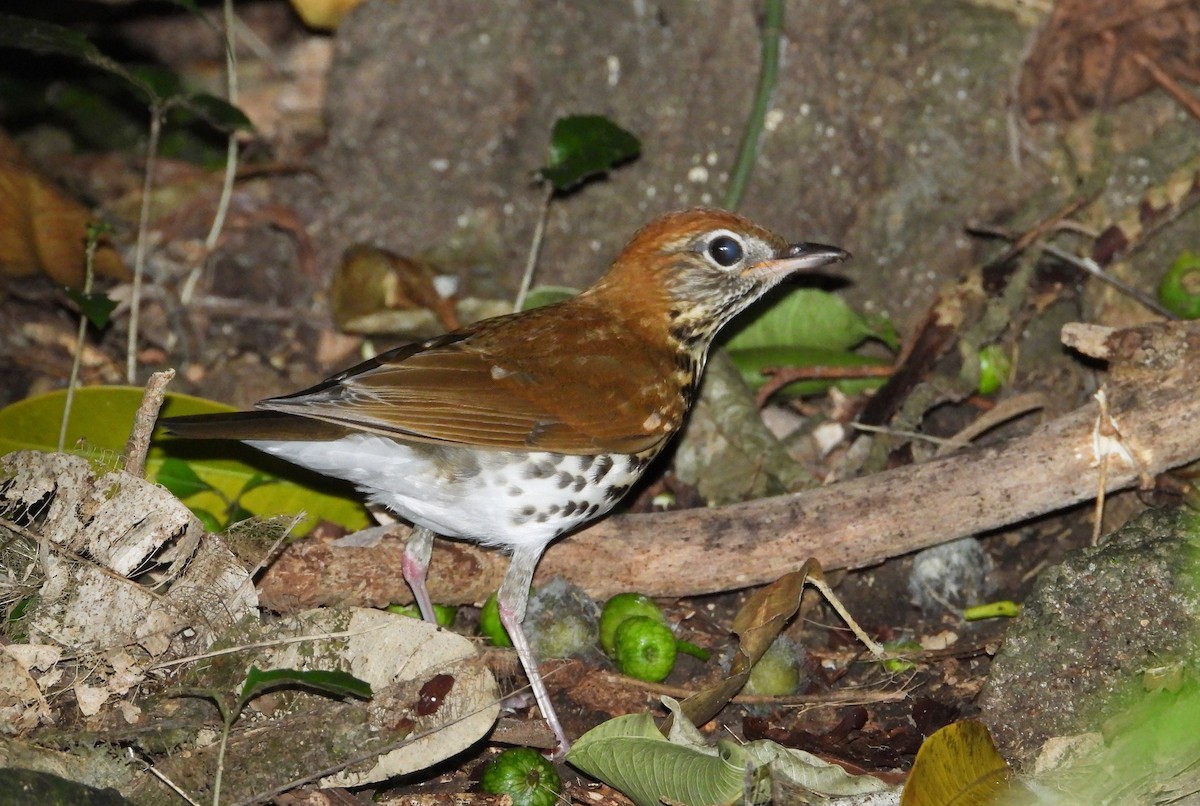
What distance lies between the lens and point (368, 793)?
4.37 metres

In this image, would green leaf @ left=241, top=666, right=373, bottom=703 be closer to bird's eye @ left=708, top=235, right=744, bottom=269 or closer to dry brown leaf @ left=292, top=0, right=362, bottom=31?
bird's eye @ left=708, top=235, right=744, bottom=269

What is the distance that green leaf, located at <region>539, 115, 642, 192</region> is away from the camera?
5.81m

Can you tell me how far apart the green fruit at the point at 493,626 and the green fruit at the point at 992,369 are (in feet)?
8.53

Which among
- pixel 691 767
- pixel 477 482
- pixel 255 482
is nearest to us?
pixel 691 767

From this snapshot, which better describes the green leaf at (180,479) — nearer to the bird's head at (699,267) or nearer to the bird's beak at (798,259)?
the bird's head at (699,267)

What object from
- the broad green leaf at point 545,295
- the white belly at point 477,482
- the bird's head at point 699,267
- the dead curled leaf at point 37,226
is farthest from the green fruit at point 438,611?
the dead curled leaf at point 37,226

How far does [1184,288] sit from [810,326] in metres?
1.67

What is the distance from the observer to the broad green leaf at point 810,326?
6.14 meters

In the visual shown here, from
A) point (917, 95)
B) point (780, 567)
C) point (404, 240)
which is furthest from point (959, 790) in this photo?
point (404, 240)

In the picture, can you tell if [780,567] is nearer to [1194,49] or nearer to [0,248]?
[1194,49]

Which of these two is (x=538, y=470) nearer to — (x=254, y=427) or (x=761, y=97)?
(x=254, y=427)

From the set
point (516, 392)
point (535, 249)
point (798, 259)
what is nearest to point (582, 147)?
point (535, 249)

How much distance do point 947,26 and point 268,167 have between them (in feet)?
12.3

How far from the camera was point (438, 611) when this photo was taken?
5.30 meters
